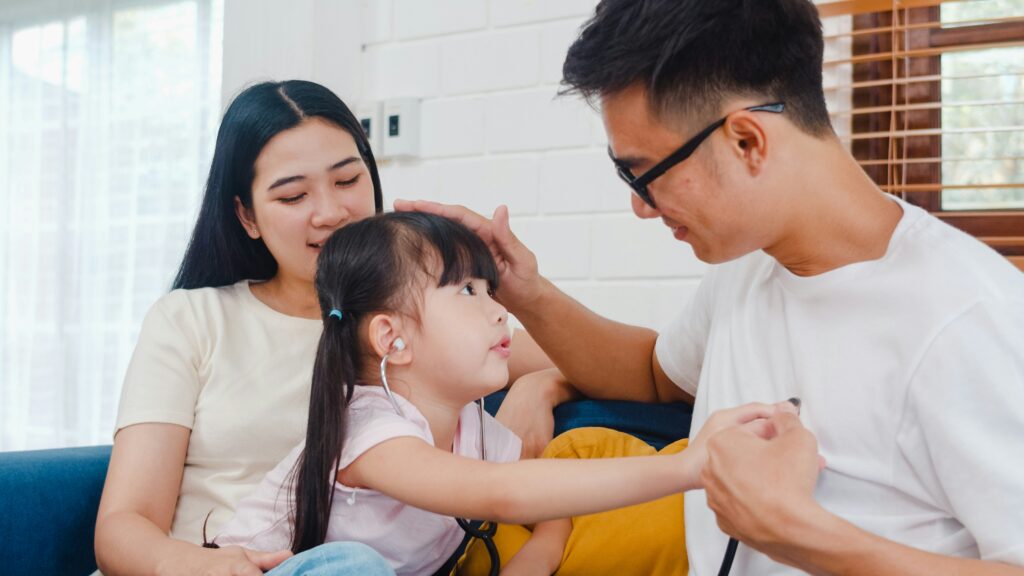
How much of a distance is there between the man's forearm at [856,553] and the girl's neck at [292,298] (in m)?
0.99

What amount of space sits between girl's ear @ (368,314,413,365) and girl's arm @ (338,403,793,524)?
0.51 feet

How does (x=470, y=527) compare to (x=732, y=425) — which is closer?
(x=732, y=425)

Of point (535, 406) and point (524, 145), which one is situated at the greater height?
point (524, 145)

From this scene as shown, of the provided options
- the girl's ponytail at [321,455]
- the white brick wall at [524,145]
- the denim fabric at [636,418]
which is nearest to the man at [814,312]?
the denim fabric at [636,418]

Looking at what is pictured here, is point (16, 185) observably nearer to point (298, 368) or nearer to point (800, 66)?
point (298, 368)

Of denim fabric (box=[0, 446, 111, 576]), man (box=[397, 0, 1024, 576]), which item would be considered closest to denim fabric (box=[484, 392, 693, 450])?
man (box=[397, 0, 1024, 576])

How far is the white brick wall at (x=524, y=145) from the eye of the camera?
248 centimetres

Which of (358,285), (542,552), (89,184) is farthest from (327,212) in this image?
(89,184)

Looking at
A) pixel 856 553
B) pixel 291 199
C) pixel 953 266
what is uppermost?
pixel 291 199

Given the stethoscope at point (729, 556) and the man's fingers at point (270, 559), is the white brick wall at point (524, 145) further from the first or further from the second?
the man's fingers at point (270, 559)

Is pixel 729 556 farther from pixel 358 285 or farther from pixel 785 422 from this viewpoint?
pixel 358 285

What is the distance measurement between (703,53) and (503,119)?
140 centimetres

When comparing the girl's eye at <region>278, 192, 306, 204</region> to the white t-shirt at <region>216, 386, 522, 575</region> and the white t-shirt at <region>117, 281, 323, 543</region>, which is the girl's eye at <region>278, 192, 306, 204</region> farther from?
the white t-shirt at <region>216, 386, 522, 575</region>

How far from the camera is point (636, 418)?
182 cm
